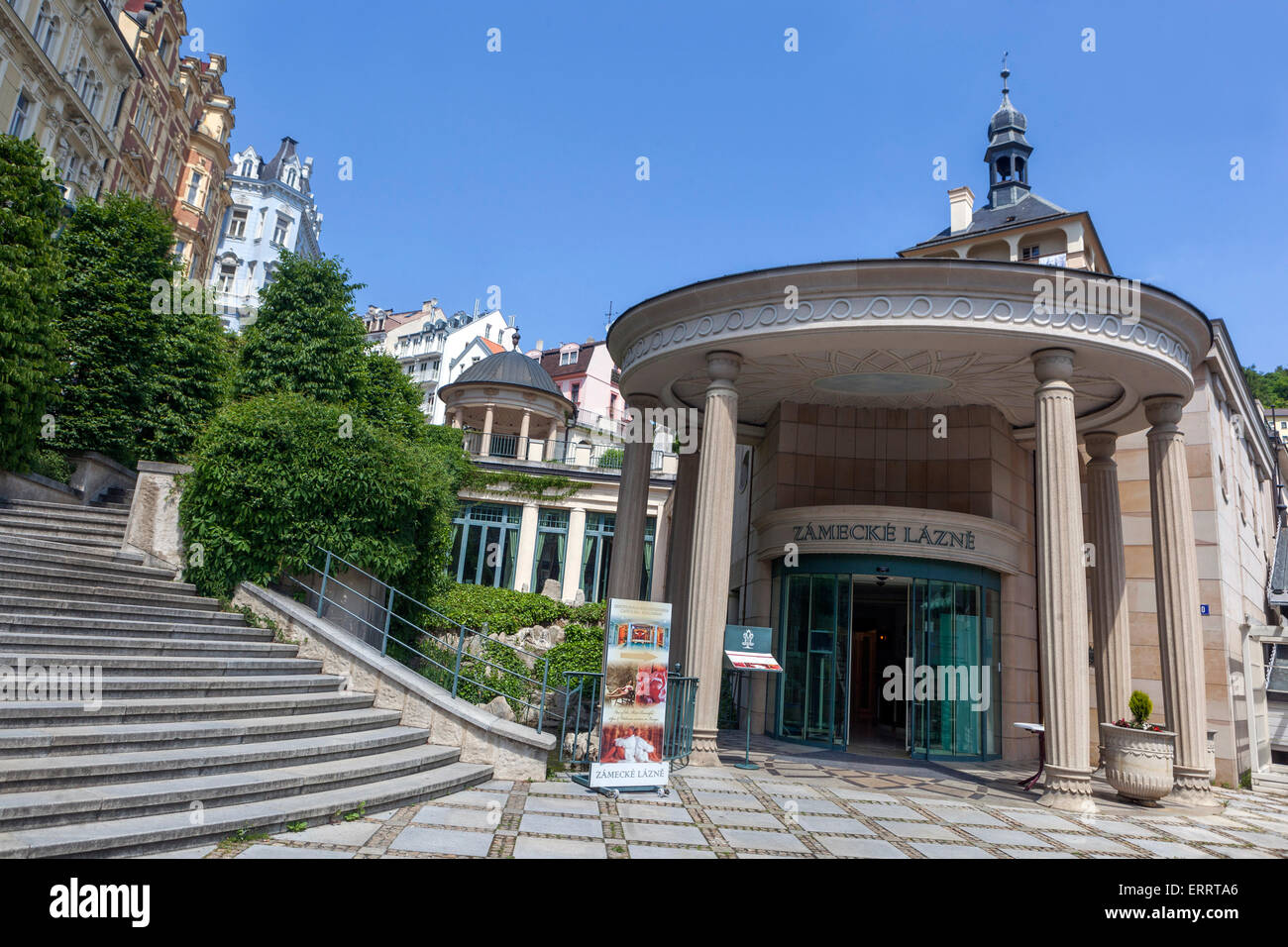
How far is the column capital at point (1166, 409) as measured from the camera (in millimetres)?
12641

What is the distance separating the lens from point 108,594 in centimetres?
948

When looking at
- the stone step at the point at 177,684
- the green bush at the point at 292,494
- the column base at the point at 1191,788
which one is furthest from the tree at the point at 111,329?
the column base at the point at 1191,788

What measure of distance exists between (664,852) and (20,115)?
3195 centimetres

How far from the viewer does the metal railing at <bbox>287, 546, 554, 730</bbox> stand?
1149 cm

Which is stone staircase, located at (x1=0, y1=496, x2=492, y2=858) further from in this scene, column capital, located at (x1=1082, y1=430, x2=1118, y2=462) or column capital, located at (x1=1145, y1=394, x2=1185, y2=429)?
column capital, located at (x1=1082, y1=430, x2=1118, y2=462)

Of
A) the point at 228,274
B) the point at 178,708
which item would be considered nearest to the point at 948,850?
the point at 178,708

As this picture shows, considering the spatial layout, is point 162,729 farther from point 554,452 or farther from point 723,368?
point 554,452

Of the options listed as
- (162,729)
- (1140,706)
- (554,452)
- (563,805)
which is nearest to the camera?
(162,729)

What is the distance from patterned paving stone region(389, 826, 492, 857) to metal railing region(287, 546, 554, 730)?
4.15m

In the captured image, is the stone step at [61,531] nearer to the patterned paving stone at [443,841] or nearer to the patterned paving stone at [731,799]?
the patterned paving stone at [443,841]

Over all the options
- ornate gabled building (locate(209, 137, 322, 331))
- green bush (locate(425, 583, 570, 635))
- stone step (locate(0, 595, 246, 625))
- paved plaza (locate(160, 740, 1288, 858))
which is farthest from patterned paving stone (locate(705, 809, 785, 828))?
ornate gabled building (locate(209, 137, 322, 331))

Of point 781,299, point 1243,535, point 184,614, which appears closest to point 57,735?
point 184,614

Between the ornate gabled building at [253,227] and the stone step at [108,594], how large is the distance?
54201mm
